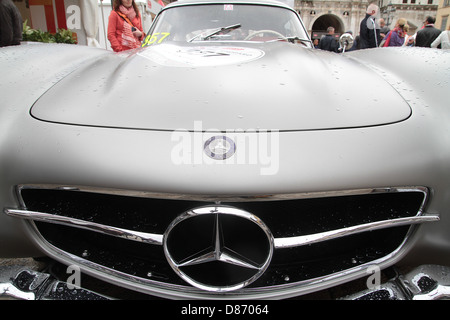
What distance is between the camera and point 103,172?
784mm

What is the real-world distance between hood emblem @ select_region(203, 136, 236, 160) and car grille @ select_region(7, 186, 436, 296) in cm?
14

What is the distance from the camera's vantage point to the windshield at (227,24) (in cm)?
196

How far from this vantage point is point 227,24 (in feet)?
6.56

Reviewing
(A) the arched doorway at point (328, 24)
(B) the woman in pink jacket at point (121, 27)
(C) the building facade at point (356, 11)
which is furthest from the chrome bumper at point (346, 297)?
Result: (A) the arched doorway at point (328, 24)

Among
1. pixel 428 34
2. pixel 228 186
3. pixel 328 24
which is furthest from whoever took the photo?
pixel 328 24

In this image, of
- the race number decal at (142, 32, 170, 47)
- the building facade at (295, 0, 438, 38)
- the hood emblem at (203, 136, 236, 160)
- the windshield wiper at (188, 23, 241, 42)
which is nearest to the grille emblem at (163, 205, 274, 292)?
the hood emblem at (203, 136, 236, 160)

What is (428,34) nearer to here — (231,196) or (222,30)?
(222,30)

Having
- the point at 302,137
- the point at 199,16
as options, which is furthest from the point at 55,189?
the point at 199,16

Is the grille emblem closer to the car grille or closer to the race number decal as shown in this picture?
the car grille

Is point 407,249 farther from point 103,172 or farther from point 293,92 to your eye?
point 103,172

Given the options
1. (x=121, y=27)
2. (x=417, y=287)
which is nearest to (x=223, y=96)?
(x=417, y=287)

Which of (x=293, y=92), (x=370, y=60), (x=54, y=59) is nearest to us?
(x=293, y=92)

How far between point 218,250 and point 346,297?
371 mm

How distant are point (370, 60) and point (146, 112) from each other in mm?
1068
